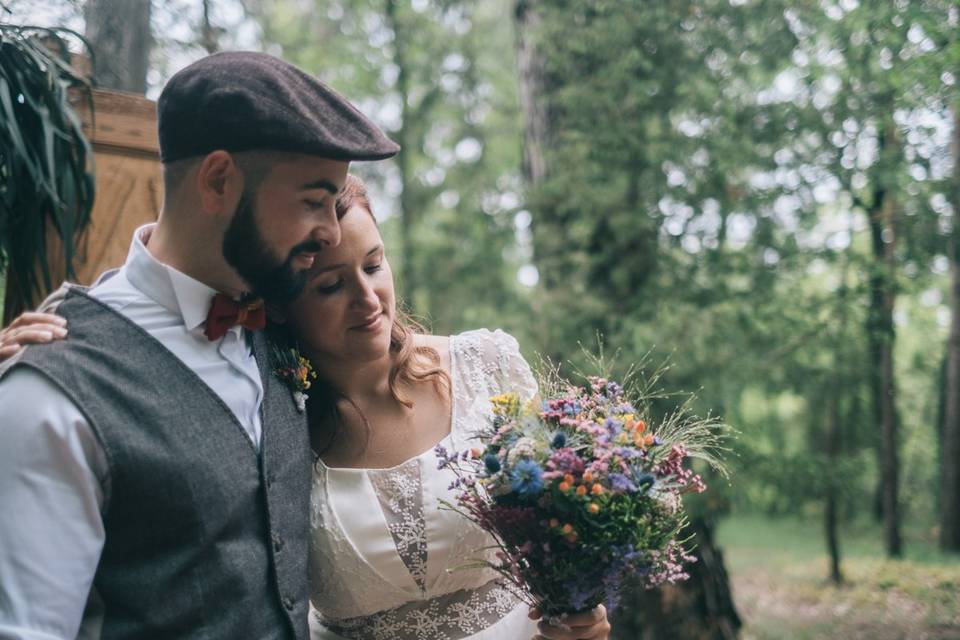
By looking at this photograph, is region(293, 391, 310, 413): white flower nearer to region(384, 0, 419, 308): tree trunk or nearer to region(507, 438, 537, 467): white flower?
region(507, 438, 537, 467): white flower

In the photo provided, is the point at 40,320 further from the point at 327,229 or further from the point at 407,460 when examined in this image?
the point at 407,460

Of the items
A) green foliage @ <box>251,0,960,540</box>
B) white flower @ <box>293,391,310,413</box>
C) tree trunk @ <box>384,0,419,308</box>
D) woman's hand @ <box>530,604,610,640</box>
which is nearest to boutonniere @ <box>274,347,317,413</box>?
white flower @ <box>293,391,310,413</box>

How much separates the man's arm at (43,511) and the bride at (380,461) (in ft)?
2.50

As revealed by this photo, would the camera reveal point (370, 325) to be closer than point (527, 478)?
No

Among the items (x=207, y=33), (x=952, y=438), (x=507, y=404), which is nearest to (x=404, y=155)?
(x=207, y=33)

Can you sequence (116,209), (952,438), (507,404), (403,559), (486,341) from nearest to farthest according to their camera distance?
(507,404) → (403,559) → (486,341) → (116,209) → (952,438)

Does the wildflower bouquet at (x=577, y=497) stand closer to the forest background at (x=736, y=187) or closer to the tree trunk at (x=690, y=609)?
the forest background at (x=736, y=187)

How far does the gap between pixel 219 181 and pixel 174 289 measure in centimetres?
26

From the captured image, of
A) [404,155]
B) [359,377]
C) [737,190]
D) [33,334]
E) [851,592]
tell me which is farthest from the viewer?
[404,155]

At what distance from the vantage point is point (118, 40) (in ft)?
12.2

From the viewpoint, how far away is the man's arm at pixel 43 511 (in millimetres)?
1599

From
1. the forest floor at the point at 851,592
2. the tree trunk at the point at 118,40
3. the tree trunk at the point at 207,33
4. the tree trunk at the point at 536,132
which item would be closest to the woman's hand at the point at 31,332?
the tree trunk at the point at 118,40

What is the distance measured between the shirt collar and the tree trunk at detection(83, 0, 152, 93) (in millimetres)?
2049

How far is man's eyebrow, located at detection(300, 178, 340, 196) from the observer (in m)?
1.93
